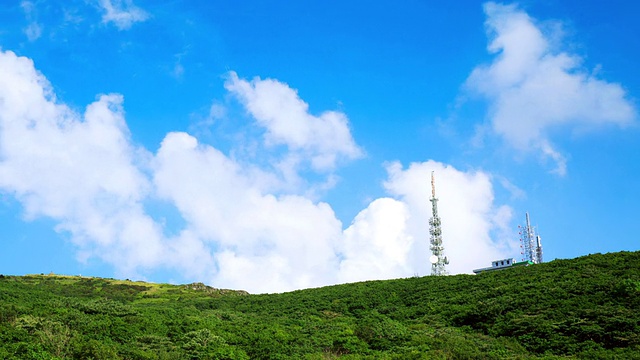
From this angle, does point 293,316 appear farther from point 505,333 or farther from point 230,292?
point 230,292

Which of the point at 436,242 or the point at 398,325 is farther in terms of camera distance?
the point at 436,242

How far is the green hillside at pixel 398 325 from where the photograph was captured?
40.5 metres

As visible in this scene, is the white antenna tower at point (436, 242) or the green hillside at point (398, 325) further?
the white antenna tower at point (436, 242)

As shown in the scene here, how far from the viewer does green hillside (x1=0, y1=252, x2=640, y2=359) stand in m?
40.5

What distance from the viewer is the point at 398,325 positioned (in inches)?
1955

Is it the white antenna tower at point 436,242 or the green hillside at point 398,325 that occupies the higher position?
the white antenna tower at point 436,242

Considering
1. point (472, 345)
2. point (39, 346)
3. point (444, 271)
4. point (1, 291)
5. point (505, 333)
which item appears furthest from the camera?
point (444, 271)

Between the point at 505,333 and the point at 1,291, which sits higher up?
the point at 1,291

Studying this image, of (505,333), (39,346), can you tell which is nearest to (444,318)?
(505,333)

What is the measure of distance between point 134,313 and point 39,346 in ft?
44.0

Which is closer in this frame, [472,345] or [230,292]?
[472,345]

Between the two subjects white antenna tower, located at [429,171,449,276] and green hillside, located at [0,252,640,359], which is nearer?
green hillside, located at [0,252,640,359]

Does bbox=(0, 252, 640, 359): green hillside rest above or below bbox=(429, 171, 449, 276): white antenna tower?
below

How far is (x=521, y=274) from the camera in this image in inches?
2472
